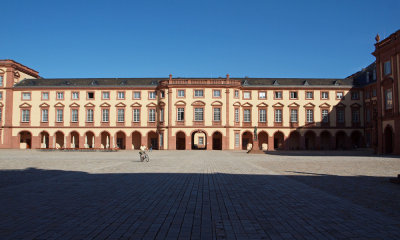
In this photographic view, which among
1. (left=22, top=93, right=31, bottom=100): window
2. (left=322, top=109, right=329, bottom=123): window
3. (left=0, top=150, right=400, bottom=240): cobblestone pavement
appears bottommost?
(left=0, top=150, right=400, bottom=240): cobblestone pavement

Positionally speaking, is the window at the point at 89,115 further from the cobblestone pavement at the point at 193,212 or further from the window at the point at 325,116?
the cobblestone pavement at the point at 193,212

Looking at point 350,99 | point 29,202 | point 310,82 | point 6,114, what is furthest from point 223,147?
point 29,202

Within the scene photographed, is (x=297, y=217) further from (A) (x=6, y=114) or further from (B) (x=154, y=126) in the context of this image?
(A) (x=6, y=114)

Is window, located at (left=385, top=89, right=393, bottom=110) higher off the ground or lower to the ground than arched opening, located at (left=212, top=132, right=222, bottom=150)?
higher

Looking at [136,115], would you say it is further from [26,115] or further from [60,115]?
[26,115]

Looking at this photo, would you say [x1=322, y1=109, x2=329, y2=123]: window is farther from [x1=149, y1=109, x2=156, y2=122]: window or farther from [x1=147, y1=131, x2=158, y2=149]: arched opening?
[x1=147, y1=131, x2=158, y2=149]: arched opening

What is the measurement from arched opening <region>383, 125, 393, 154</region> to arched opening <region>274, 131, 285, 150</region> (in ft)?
64.3

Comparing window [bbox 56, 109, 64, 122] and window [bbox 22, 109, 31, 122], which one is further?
window [bbox 22, 109, 31, 122]

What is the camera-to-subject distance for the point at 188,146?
165ft

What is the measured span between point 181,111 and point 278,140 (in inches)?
723

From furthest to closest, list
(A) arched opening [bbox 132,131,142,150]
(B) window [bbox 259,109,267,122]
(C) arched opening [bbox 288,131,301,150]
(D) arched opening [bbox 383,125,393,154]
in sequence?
(A) arched opening [bbox 132,131,142,150], (C) arched opening [bbox 288,131,301,150], (B) window [bbox 259,109,267,122], (D) arched opening [bbox 383,125,393,154]

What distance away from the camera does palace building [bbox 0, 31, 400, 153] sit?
5031 centimetres

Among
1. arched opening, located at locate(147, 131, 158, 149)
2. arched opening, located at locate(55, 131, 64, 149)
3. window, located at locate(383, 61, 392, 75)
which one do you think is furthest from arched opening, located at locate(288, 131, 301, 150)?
arched opening, located at locate(55, 131, 64, 149)

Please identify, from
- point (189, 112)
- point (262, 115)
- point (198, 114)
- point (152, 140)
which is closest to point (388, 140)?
point (262, 115)
